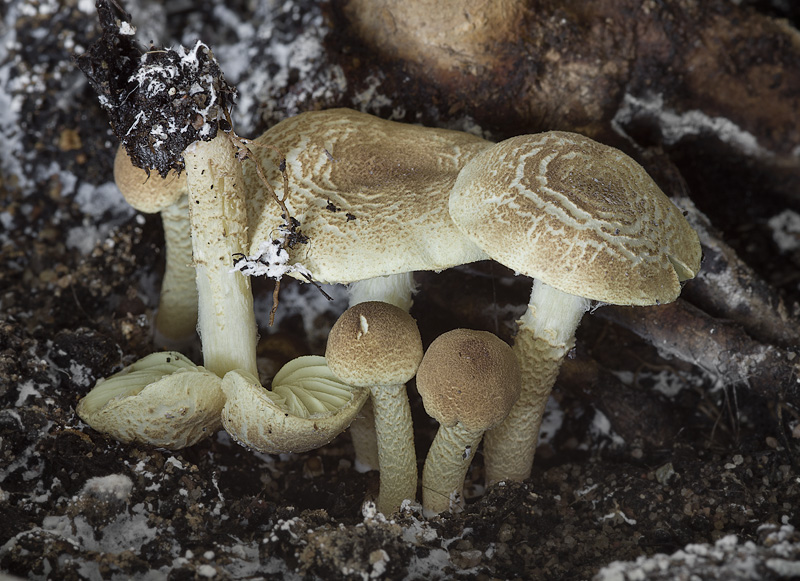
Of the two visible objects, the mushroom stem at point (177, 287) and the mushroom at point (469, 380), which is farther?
the mushroom stem at point (177, 287)

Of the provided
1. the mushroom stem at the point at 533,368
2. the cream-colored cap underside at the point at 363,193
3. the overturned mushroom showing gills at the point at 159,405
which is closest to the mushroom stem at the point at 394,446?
the mushroom stem at the point at 533,368

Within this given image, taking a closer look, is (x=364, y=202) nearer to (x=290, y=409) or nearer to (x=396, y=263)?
(x=396, y=263)

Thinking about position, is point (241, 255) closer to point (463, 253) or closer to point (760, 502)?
point (463, 253)

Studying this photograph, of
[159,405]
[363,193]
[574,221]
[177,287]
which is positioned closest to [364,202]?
[363,193]

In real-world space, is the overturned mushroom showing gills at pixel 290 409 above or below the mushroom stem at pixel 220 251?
below

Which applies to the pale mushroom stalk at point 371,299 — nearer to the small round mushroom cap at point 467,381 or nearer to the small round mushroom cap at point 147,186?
the small round mushroom cap at point 467,381

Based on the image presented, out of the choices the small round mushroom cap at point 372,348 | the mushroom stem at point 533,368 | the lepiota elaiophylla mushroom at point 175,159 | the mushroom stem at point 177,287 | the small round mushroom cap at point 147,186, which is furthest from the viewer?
the mushroom stem at point 177,287

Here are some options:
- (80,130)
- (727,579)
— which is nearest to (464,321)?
(727,579)
